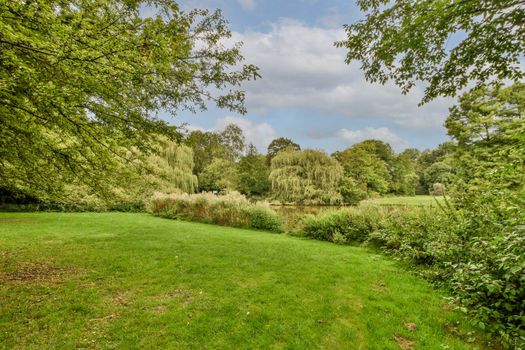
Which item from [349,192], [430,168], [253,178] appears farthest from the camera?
[430,168]

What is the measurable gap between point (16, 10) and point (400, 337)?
531 cm

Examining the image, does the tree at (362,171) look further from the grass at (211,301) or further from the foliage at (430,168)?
the grass at (211,301)

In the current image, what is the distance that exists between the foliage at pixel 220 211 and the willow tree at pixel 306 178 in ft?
31.7

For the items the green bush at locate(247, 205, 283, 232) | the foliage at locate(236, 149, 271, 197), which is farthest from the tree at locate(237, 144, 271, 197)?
the green bush at locate(247, 205, 283, 232)

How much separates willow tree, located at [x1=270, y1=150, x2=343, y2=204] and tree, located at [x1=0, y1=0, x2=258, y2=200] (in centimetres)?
1903

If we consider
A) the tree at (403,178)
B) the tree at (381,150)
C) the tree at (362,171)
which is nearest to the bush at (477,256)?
the tree at (362,171)

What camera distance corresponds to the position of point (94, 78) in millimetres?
2965

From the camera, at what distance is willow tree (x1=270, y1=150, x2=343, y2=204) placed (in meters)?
23.0

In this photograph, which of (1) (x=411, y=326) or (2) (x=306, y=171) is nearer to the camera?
(1) (x=411, y=326)

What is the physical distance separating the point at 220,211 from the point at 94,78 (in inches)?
438

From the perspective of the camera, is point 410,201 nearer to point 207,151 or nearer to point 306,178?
point 306,178

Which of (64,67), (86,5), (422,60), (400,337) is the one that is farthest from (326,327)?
(86,5)

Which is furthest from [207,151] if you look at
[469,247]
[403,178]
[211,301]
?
[469,247]

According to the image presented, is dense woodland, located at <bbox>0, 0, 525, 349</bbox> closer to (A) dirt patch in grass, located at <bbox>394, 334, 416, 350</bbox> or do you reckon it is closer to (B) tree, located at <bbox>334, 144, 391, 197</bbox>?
(A) dirt patch in grass, located at <bbox>394, 334, 416, 350</bbox>
